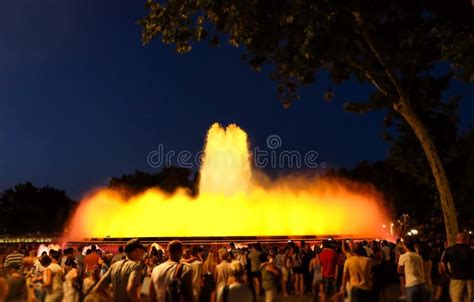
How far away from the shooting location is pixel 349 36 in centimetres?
1845

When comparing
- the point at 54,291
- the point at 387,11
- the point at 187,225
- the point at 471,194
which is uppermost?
the point at 387,11

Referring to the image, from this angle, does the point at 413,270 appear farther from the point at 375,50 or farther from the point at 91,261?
the point at 91,261

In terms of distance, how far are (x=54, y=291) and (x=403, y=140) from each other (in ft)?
76.8

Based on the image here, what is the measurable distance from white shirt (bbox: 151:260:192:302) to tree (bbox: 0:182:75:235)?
105 m

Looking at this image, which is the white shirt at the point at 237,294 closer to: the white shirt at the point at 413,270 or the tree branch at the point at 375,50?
the white shirt at the point at 413,270

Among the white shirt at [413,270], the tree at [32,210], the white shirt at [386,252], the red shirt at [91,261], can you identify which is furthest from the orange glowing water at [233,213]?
the tree at [32,210]

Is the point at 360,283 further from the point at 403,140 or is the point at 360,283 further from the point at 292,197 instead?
the point at 292,197

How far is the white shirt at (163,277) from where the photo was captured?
757 cm

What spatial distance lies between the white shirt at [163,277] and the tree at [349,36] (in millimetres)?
10610

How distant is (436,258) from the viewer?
755 inches

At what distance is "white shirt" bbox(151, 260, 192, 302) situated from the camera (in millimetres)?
7574

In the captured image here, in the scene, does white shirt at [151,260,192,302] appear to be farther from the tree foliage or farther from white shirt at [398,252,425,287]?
the tree foliage

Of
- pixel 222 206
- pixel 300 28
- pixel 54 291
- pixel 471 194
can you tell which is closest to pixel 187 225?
pixel 222 206

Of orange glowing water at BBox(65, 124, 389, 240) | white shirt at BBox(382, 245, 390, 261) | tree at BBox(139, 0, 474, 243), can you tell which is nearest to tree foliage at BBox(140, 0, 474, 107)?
tree at BBox(139, 0, 474, 243)
